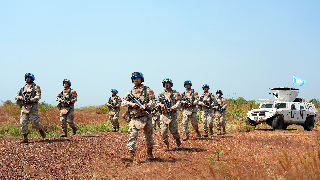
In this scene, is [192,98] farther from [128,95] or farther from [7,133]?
[7,133]

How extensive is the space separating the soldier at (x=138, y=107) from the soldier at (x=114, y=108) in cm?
684

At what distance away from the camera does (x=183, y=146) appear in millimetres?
9039

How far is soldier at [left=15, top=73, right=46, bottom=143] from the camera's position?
29.4ft

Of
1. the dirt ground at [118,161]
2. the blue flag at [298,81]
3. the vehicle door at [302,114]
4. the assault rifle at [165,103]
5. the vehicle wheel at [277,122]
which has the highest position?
the blue flag at [298,81]

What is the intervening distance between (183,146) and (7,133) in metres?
7.51

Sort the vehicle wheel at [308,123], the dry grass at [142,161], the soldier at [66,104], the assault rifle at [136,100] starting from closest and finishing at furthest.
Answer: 1. the dry grass at [142,161]
2. the assault rifle at [136,100]
3. the soldier at [66,104]
4. the vehicle wheel at [308,123]

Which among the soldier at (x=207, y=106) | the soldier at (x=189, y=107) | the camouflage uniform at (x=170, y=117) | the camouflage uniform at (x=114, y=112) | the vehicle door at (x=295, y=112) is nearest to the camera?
the camouflage uniform at (x=170, y=117)

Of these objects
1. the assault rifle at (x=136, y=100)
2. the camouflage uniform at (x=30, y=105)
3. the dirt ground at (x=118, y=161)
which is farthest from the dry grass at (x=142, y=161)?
the assault rifle at (x=136, y=100)

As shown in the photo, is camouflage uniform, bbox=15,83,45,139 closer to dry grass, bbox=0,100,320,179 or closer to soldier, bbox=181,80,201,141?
dry grass, bbox=0,100,320,179

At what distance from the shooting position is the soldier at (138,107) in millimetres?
6445

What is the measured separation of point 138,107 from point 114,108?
7235mm

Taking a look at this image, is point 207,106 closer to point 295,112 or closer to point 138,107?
point 138,107

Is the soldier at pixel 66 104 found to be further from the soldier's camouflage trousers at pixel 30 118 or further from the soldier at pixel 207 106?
the soldier at pixel 207 106

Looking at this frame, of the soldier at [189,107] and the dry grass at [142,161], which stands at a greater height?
the soldier at [189,107]
